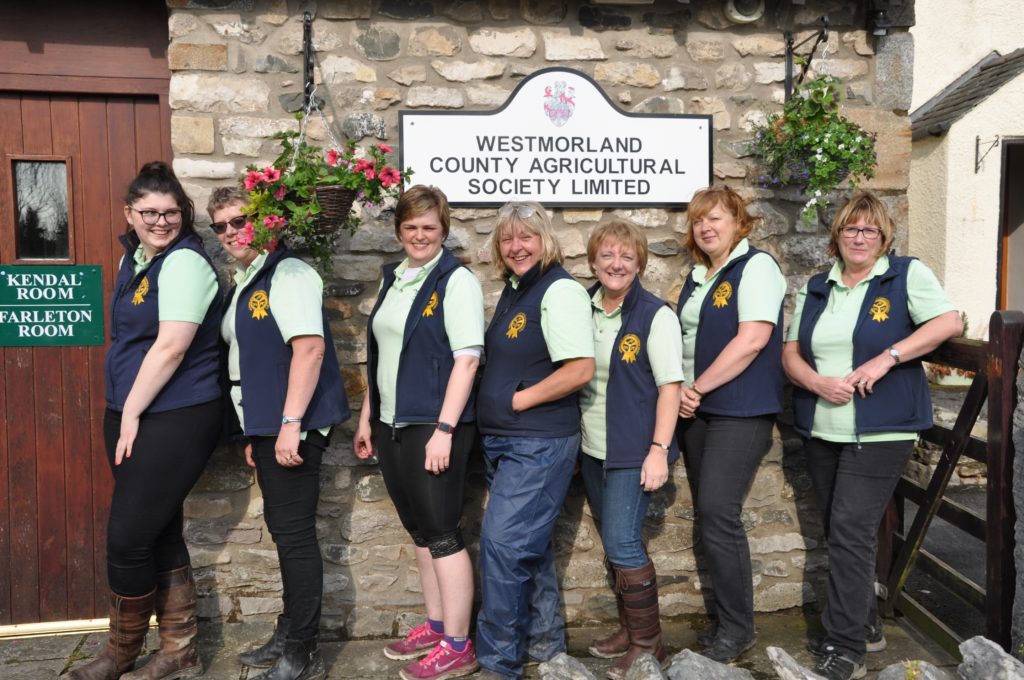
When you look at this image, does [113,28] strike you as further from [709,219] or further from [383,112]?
[709,219]

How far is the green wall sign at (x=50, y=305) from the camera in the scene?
381cm

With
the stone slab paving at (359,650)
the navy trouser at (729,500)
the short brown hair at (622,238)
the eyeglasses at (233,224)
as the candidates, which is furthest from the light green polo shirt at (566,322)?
the stone slab paving at (359,650)

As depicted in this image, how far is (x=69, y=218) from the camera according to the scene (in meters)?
3.86

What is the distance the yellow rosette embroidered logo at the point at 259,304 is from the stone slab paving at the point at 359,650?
152 cm

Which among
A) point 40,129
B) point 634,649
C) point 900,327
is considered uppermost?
point 40,129

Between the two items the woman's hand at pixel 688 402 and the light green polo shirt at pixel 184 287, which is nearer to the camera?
the light green polo shirt at pixel 184 287

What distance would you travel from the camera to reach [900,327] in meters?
3.24

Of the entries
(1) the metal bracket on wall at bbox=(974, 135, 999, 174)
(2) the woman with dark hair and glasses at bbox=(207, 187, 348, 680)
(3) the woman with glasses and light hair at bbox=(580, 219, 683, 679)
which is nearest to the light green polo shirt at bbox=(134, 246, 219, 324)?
(2) the woman with dark hair and glasses at bbox=(207, 187, 348, 680)

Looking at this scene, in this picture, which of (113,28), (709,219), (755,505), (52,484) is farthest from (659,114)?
(52,484)

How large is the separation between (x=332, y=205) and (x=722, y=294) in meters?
1.61

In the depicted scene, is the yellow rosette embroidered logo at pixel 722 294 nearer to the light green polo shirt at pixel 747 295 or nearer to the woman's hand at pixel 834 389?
the light green polo shirt at pixel 747 295

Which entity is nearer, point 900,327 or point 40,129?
point 900,327

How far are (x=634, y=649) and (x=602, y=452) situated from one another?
0.85 meters

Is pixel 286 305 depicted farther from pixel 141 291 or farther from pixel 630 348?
Answer: pixel 630 348
